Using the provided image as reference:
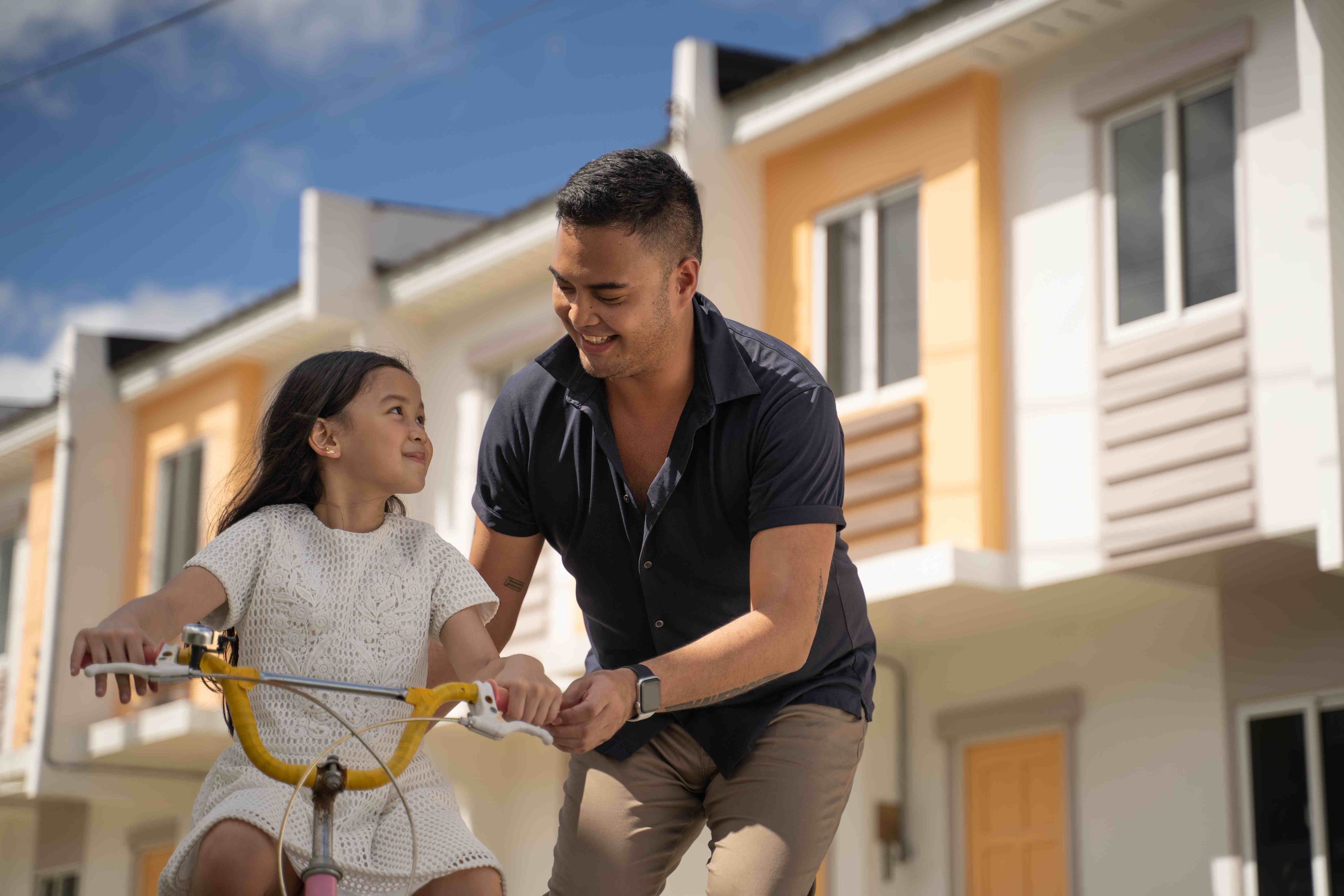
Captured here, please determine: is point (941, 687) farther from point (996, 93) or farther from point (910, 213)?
point (996, 93)

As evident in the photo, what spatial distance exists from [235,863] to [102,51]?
1604 cm

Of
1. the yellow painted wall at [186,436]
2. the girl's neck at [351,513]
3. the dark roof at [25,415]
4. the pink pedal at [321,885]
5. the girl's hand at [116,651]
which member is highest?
the dark roof at [25,415]

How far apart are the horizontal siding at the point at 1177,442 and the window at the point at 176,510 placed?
12096mm

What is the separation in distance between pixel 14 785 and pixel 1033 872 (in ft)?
43.0

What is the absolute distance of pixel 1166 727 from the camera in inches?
454

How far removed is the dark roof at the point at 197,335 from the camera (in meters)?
17.9

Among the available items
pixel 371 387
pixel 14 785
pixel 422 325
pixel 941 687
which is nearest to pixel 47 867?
pixel 14 785

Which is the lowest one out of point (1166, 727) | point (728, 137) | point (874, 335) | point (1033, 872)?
point (1033, 872)

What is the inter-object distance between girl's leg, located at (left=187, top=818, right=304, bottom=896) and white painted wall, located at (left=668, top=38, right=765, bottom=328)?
9.91 m

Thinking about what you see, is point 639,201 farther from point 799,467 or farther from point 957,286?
point 957,286

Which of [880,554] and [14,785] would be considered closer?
[880,554]

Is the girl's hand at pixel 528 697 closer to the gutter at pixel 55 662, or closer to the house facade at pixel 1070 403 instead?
the house facade at pixel 1070 403

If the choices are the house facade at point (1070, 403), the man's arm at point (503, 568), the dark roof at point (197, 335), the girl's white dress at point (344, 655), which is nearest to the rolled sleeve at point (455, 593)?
the girl's white dress at point (344, 655)

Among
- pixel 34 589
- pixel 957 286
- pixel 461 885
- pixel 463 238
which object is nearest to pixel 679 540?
pixel 461 885
